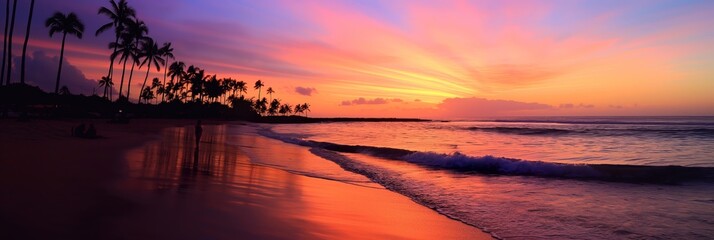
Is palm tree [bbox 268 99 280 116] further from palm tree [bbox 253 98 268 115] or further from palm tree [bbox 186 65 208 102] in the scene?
palm tree [bbox 186 65 208 102]

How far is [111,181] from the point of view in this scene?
841 centimetres

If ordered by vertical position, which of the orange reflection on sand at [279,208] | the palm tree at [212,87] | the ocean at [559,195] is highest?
the palm tree at [212,87]

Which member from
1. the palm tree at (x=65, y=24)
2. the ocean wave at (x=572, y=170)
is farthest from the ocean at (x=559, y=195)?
the palm tree at (x=65, y=24)

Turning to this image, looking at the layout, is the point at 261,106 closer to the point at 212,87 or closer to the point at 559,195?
the point at 212,87

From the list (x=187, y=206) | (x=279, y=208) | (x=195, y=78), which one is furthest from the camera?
(x=195, y=78)

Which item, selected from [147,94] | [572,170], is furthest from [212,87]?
[572,170]

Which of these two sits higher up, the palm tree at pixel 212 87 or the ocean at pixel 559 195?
the palm tree at pixel 212 87

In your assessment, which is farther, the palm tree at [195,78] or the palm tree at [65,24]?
the palm tree at [195,78]

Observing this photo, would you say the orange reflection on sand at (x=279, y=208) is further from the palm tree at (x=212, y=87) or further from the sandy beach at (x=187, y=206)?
the palm tree at (x=212, y=87)

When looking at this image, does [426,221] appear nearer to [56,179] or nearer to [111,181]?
[111,181]

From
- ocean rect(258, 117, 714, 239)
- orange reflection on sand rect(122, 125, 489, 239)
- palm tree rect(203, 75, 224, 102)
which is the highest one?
palm tree rect(203, 75, 224, 102)

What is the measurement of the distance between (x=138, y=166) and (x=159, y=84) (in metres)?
137

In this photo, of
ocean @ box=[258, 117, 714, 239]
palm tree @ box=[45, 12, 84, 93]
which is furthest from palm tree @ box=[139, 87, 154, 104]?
ocean @ box=[258, 117, 714, 239]

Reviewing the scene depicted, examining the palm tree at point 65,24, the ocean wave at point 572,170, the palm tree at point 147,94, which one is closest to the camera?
the ocean wave at point 572,170
